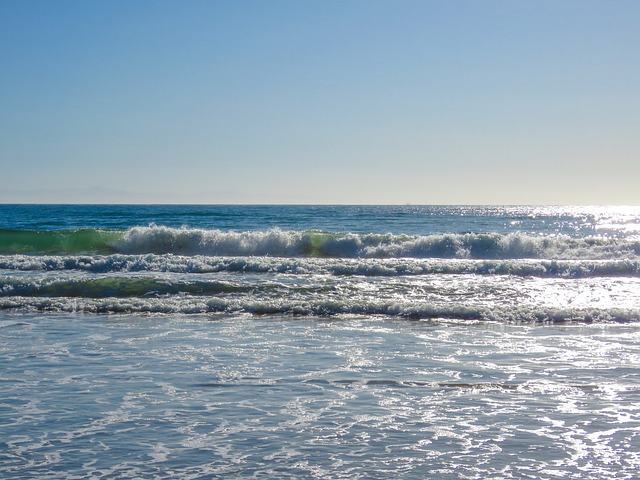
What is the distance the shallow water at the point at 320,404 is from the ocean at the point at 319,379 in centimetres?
2

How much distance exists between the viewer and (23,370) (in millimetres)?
8109

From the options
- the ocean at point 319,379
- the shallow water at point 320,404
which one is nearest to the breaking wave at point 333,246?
the ocean at point 319,379

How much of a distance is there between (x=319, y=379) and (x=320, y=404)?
985mm

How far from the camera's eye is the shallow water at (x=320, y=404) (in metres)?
5.18

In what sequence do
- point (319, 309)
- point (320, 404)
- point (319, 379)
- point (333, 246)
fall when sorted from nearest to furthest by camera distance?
point (320, 404) < point (319, 379) < point (319, 309) < point (333, 246)

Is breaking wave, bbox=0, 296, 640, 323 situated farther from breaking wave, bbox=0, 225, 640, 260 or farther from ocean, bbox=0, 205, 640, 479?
breaking wave, bbox=0, 225, 640, 260

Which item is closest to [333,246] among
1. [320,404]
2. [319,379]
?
[319,379]

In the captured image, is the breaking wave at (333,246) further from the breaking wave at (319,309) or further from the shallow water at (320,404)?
the shallow water at (320,404)

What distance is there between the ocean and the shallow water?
24 mm

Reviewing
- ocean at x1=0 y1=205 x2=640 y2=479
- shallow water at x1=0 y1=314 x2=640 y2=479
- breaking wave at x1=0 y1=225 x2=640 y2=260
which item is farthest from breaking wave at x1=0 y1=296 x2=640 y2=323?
breaking wave at x1=0 y1=225 x2=640 y2=260

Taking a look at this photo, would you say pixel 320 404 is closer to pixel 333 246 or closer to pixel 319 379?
pixel 319 379

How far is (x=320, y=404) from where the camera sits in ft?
21.9

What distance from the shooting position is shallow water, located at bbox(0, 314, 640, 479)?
5184 mm

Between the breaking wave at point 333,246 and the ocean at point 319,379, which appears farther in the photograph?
the breaking wave at point 333,246
